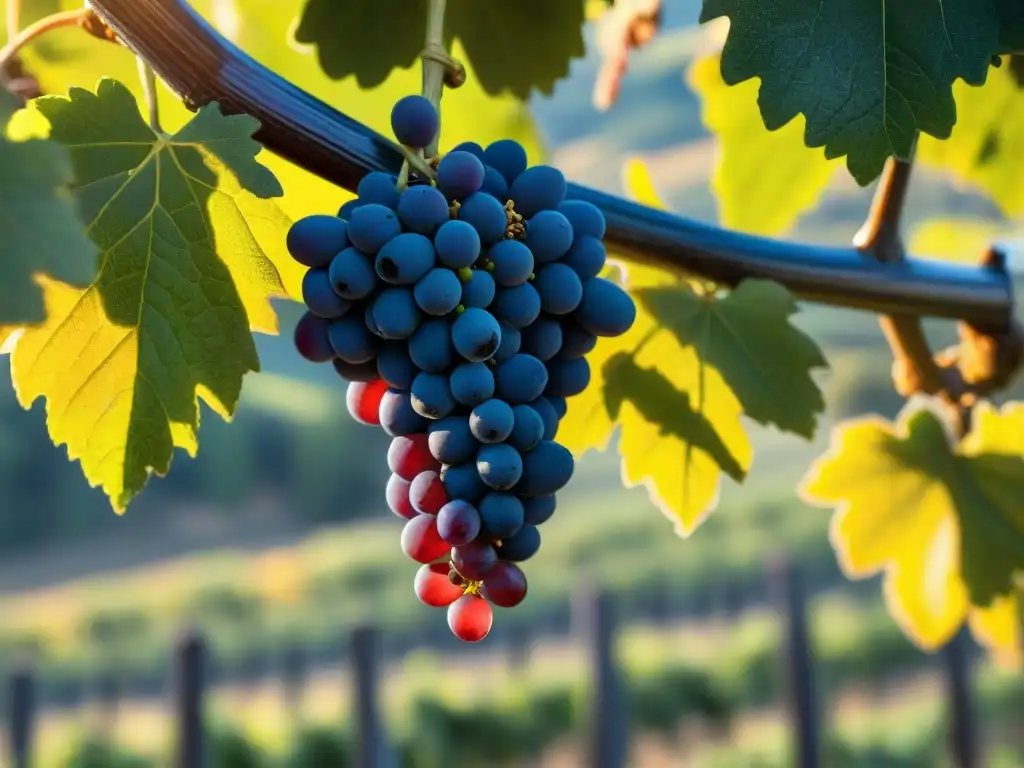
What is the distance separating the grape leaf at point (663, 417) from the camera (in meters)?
0.58

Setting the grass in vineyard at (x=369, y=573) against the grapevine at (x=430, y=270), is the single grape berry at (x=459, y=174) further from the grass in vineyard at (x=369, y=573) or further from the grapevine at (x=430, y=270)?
the grass in vineyard at (x=369, y=573)

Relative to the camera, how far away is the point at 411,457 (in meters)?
0.39

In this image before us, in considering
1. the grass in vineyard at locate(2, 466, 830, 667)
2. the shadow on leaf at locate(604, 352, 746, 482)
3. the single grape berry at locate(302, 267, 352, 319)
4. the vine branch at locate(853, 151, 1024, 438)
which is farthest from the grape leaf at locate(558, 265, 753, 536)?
the grass in vineyard at locate(2, 466, 830, 667)

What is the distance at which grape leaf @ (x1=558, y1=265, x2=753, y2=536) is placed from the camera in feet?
1.89

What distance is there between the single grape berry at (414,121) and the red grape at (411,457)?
0.32 ft

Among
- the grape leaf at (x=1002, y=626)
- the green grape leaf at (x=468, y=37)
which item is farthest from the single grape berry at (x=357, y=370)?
the grape leaf at (x=1002, y=626)

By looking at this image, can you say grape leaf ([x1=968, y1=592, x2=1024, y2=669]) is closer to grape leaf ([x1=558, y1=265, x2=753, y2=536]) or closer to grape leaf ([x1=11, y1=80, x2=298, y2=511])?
grape leaf ([x1=558, y1=265, x2=753, y2=536])

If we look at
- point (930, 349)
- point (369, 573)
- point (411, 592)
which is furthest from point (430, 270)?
point (369, 573)

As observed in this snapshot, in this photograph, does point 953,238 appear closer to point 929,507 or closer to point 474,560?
point 929,507

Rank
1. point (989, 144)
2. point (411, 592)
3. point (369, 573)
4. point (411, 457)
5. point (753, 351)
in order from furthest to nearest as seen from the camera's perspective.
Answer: point (369, 573), point (411, 592), point (989, 144), point (753, 351), point (411, 457)

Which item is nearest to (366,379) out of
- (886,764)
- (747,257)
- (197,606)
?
(747,257)

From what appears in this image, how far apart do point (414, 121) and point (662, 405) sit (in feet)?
0.84

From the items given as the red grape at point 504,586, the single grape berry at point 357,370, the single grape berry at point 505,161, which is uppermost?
the single grape berry at point 505,161

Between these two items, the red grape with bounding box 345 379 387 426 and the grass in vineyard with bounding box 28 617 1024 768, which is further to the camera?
the grass in vineyard with bounding box 28 617 1024 768
